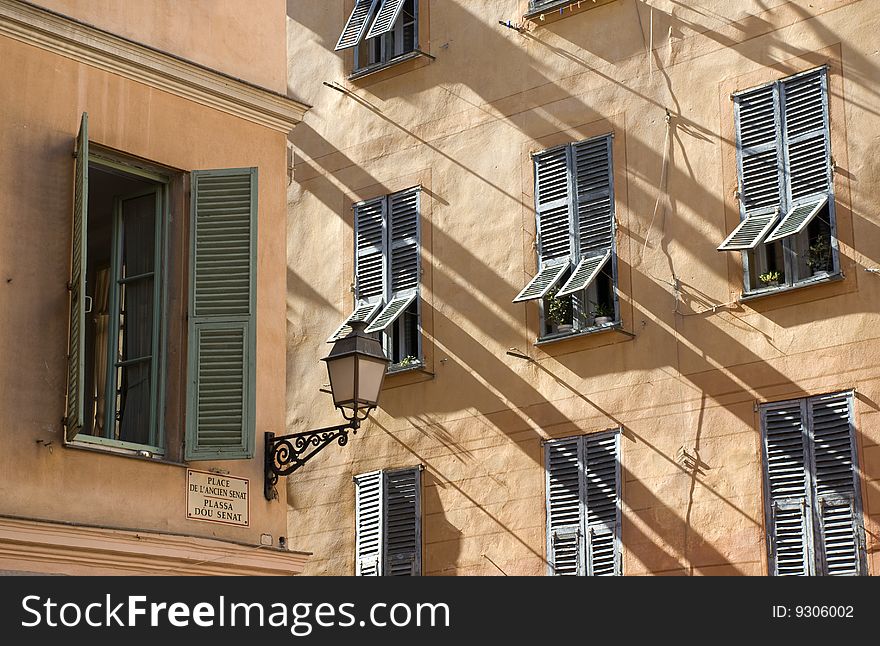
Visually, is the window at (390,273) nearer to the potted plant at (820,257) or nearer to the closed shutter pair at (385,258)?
the closed shutter pair at (385,258)

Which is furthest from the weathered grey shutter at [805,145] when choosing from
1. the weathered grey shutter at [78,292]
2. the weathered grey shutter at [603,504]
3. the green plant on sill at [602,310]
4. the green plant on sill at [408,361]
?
the weathered grey shutter at [78,292]

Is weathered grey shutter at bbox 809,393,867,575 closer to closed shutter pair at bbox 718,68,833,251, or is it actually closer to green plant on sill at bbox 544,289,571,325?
closed shutter pair at bbox 718,68,833,251

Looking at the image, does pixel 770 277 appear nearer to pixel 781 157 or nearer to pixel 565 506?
pixel 781 157

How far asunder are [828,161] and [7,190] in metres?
8.73

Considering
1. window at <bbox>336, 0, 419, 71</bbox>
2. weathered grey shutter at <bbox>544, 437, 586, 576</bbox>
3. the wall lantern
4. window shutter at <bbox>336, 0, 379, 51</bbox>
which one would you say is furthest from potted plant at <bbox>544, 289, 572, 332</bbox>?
the wall lantern

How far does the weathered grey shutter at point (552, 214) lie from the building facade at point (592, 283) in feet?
0.09

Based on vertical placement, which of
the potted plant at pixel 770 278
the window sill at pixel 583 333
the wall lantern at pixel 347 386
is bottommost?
the wall lantern at pixel 347 386

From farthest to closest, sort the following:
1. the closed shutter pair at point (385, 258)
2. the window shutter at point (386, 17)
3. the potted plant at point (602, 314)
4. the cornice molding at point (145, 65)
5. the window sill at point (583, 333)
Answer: the window shutter at point (386, 17), the closed shutter pair at point (385, 258), the potted plant at point (602, 314), the window sill at point (583, 333), the cornice molding at point (145, 65)

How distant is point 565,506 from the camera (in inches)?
699

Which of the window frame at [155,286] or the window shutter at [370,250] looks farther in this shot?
the window shutter at [370,250]

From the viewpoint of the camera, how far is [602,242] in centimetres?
1809

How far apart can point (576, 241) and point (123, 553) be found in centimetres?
881

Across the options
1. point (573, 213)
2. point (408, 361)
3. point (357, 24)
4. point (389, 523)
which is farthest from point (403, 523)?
point (357, 24)

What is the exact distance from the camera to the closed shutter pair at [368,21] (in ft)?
65.6
